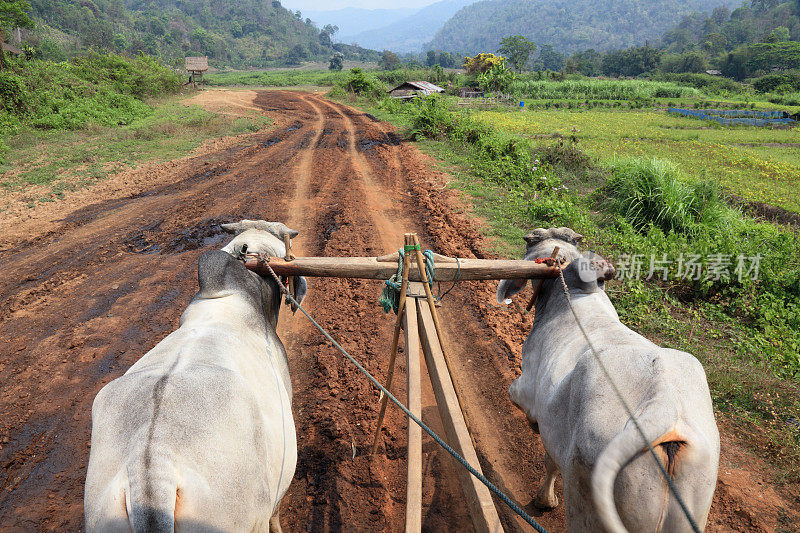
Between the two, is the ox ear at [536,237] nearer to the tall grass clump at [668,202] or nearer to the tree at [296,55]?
the tall grass clump at [668,202]

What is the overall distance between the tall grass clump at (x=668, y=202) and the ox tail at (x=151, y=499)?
27.6ft

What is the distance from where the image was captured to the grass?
11445mm

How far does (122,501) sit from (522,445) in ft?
10.8

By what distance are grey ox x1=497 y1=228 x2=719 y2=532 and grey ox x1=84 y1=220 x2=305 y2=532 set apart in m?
1.64

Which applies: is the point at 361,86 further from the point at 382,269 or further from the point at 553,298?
the point at 553,298

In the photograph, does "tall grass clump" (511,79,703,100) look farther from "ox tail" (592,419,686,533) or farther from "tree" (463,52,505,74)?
"ox tail" (592,419,686,533)

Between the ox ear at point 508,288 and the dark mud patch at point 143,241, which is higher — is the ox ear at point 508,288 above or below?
above

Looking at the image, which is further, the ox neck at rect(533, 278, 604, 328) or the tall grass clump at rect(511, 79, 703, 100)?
the tall grass clump at rect(511, 79, 703, 100)

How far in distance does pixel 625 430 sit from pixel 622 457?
12 centimetres

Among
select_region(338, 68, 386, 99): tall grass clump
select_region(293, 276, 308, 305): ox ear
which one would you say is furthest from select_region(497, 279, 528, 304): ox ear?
select_region(338, 68, 386, 99): tall grass clump

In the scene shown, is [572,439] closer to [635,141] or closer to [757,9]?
[635,141]

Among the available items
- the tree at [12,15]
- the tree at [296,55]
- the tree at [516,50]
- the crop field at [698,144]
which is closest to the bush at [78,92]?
the tree at [12,15]

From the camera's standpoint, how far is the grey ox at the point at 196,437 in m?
1.92

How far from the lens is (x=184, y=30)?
115 meters
